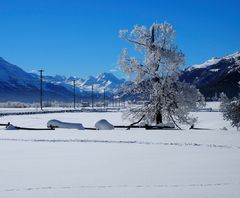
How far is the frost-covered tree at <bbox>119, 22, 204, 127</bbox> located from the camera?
103 feet

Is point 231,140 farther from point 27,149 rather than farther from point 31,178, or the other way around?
point 31,178

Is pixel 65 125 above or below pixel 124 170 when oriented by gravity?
above

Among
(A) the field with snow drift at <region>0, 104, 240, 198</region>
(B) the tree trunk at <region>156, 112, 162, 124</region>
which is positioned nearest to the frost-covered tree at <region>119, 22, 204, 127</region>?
(B) the tree trunk at <region>156, 112, 162, 124</region>

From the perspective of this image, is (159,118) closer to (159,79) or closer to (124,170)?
(159,79)

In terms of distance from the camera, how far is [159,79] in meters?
31.8

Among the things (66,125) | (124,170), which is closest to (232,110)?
(66,125)

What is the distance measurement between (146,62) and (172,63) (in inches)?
76.6

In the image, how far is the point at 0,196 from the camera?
913 centimetres

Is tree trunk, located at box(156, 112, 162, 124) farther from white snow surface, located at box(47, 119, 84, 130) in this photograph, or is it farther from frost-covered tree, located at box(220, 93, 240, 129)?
white snow surface, located at box(47, 119, 84, 130)

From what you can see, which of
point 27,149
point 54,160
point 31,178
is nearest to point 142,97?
point 27,149

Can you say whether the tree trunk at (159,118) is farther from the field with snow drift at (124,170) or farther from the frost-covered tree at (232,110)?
the field with snow drift at (124,170)

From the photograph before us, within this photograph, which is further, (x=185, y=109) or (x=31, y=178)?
(x=185, y=109)

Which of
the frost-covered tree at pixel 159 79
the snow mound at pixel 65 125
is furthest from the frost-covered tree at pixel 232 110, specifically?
the snow mound at pixel 65 125

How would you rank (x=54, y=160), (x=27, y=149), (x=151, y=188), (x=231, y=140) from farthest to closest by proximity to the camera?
(x=231, y=140) < (x=27, y=149) < (x=54, y=160) < (x=151, y=188)
